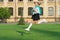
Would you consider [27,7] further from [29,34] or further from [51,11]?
[29,34]

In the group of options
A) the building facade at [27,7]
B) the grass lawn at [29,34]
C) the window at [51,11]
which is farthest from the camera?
the window at [51,11]

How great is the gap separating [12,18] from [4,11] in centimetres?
353

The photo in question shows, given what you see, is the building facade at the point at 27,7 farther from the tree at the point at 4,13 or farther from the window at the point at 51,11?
the tree at the point at 4,13

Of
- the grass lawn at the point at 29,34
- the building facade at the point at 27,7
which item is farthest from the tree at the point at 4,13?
the grass lawn at the point at 29,34

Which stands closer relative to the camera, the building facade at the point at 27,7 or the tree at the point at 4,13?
the tree at the point at 4,13

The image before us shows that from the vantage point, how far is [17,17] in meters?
60.9

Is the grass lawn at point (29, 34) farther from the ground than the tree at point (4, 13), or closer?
farther from the ground

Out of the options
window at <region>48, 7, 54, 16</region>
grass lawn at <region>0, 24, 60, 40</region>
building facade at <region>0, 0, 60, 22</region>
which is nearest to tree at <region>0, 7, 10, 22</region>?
building facade at <region>0, 0, 60, 22</region>

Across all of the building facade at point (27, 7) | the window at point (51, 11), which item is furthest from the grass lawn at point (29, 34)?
the window at point (51, 11)

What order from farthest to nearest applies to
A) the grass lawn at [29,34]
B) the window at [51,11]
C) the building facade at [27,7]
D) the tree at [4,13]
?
the window at [51,11]
the building facade at [27,7]
the tree at [4,13]
the grass lawn at [29,34]

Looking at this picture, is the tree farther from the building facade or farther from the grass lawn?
the grass lawn

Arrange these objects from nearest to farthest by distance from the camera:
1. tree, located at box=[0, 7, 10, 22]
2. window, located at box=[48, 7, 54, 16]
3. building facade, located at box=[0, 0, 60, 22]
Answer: tree, located at box=[0, 7, 10, 22] < building facade, located at box=[0, 0, 60, 22] < window, located at box=[48, 7, 54, 16]

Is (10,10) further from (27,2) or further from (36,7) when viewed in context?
(36,7)

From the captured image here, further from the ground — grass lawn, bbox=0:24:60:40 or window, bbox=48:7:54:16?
grass lawn, bbox=0:24:60:40
